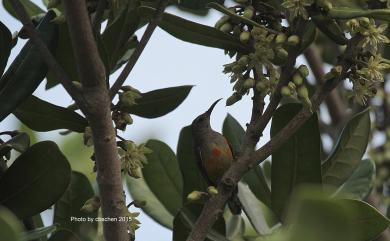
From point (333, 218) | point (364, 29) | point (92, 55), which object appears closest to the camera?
point (333, 218)

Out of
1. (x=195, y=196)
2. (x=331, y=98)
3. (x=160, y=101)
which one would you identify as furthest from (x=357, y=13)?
(x=331, y=98)

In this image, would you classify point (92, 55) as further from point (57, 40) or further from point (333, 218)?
point (333, 218)

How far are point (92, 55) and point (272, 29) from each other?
60cm

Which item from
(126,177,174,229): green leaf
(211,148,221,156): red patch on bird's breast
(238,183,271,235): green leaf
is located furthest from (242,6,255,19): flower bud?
(211,148,221,156): red patch on bird's breast

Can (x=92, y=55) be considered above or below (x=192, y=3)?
below

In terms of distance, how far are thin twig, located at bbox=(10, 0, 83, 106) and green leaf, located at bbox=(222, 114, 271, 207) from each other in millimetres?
1246

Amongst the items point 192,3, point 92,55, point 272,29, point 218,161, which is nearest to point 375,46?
point 272,29

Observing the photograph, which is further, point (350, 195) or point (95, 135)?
point (350, 195)

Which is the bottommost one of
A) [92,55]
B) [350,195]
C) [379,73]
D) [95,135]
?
[350,195]

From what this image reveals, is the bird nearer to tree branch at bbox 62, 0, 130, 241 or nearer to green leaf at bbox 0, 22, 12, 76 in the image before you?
green leaf at bbox 0, 22, 12, 76

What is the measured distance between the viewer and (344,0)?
2.28 metres

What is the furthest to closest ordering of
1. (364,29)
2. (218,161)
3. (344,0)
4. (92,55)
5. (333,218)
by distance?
(218,161), (344,0), (364,29), (92,55), (333,218)

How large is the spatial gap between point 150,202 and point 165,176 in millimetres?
120

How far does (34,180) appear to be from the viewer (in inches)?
83.7
